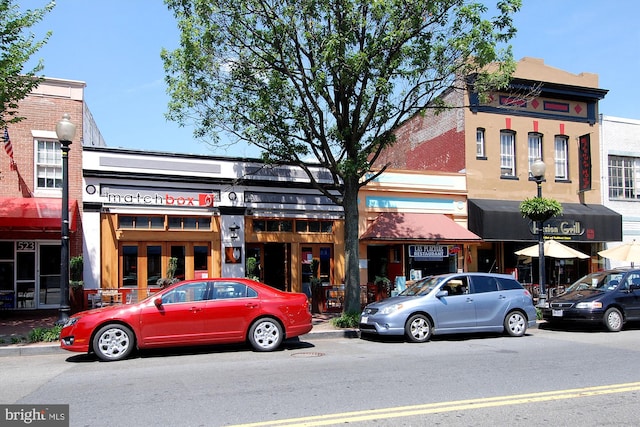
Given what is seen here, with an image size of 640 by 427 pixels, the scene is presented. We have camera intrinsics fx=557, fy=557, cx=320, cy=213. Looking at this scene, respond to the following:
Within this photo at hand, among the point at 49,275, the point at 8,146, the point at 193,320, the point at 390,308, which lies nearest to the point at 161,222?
the point at 49,275

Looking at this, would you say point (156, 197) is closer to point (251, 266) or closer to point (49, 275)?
point (251, 266)

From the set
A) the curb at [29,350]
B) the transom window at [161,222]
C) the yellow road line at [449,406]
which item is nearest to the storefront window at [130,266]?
the transom window at [161,222]

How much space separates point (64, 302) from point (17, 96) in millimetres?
4977

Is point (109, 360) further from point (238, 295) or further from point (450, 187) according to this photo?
point (450, 187)

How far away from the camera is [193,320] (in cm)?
1070

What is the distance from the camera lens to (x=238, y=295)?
36.9 ft

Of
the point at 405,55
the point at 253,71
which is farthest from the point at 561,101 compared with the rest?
the point at 253,71

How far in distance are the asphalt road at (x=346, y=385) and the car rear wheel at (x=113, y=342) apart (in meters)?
0.32

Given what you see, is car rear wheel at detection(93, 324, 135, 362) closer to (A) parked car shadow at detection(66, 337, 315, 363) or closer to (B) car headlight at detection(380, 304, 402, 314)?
(A) parked car shadow at detection(66, 337, 315, 363)

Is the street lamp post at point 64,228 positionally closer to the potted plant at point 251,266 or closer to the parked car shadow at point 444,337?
the potted plant at point 251,266

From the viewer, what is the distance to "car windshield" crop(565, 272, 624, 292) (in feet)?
48.9

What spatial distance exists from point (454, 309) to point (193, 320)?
588 cm

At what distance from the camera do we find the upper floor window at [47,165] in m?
16.8

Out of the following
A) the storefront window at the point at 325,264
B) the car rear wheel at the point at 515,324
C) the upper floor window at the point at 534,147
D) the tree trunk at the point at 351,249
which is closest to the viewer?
the car rear wheel at the point at 515,324
